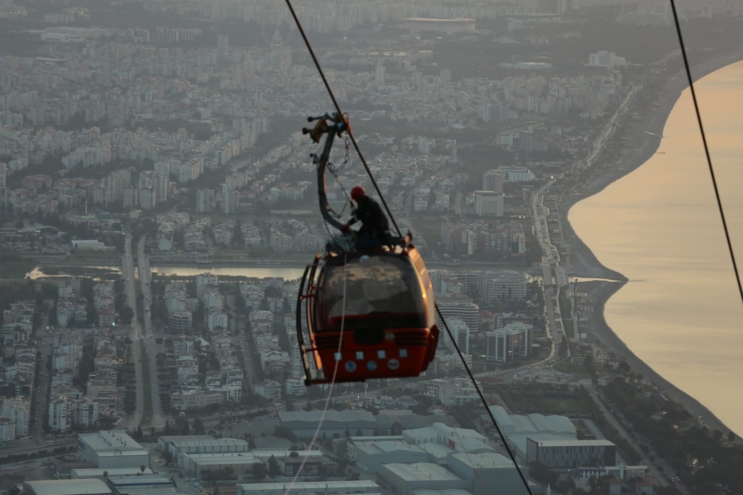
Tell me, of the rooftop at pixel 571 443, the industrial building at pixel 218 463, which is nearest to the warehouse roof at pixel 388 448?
the industrial building at pixel 218 463

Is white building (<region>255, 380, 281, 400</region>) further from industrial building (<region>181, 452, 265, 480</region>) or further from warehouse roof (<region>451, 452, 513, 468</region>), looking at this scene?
warehouse roof (<region>451, 452, 513, 468</region>)

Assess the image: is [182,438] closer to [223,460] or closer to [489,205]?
[223,460]

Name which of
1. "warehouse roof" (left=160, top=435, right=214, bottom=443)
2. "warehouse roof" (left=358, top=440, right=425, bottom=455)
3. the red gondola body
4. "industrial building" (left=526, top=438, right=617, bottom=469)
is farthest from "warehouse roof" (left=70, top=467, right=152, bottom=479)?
the red gondola body

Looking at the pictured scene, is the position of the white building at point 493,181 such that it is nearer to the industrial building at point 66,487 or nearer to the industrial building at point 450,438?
the industrial building at point 450,438

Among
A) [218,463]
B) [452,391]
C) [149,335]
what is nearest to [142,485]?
[218,463]

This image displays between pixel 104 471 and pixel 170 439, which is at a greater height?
pixel 170 439
